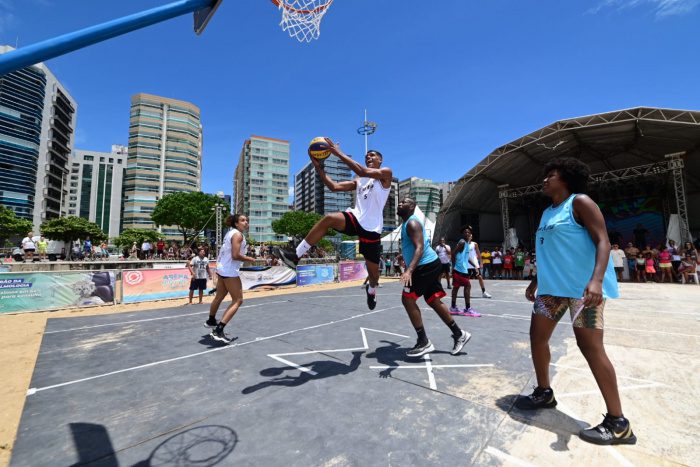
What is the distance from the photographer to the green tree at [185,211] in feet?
154

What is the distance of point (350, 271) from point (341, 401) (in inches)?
724

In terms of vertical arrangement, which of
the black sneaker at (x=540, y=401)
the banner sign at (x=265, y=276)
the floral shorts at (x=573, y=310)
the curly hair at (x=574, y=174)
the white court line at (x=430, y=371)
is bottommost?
the white court line at (x=430, y=371)

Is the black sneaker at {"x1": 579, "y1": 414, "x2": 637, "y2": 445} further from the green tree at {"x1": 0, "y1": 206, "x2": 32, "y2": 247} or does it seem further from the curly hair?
the green tree at {"x1": 0, "y1": 206, "x2": 32, "y2": 247}

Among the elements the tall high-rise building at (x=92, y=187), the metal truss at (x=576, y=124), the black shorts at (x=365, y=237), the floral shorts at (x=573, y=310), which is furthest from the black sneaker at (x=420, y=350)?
the tall high-rise building at (x=92, y=187)

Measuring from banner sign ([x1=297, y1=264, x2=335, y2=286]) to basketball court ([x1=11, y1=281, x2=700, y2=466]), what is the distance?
1269 cm

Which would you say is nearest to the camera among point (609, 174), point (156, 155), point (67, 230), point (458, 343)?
point (458, 343)

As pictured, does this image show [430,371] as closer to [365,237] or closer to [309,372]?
[309,372]

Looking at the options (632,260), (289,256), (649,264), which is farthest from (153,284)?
(632,260)

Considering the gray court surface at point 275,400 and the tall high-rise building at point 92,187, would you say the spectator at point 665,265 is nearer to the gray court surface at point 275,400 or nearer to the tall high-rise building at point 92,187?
the gray court surface at point 275,400

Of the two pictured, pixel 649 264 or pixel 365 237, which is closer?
pixel 365 237

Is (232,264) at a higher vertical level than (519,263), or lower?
higher

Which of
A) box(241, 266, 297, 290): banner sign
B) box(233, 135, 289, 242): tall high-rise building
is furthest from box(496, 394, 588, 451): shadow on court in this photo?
box(233, 135, 289, 242): tall high-rise building

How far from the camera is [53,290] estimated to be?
32.9ft

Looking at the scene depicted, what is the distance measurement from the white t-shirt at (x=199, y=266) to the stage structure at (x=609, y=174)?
19812 mm
